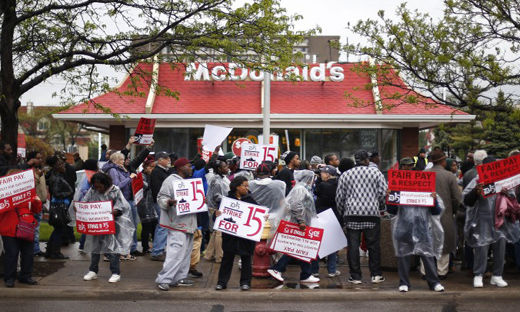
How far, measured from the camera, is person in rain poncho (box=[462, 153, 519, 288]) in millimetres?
8875

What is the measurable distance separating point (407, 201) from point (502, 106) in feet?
9.66

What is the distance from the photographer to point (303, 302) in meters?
8.36

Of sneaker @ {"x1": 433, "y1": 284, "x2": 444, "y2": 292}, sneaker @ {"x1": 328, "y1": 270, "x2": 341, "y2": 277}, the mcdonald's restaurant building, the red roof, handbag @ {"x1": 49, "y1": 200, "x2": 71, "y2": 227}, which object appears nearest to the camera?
sneaker @ {"x1": 433, "y1": 284, "x2": 444, "y2": 292}

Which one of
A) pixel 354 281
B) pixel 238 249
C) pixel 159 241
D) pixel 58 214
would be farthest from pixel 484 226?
pixel 58 214

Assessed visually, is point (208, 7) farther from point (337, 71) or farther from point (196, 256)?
point (337, 71)

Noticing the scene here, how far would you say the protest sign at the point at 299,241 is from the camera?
29.6 ft

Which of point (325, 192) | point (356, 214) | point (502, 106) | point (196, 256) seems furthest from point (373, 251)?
point (502, 106)

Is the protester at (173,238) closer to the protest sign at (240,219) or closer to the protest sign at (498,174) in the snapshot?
the protest sign at (240,219)

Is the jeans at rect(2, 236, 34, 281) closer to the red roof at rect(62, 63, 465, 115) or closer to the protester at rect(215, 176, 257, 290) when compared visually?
the protester at rect(215, 176, 257, 290)

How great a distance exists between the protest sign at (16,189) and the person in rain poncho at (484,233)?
6423 mm

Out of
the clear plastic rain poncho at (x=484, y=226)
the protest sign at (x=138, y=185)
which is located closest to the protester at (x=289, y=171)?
the protest sign at (x=138, y=185)

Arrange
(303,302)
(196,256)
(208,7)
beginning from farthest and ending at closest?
1. (208,7)
2. (196,256)
3. (303,302)

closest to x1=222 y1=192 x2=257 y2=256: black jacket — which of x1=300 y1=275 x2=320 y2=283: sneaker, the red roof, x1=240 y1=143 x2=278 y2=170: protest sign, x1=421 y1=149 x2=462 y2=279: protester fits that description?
x1=300 y1=275 x2=320 y2=283: sneaker

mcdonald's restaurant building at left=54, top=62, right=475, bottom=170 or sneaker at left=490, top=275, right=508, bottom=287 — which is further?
mcdonald's restaurant building at left=54, top=62, right=475, bottom=170
